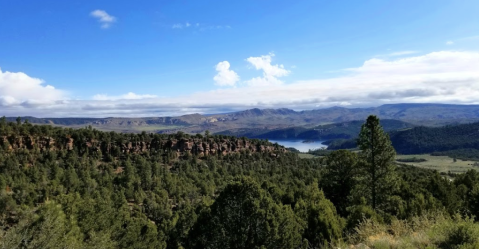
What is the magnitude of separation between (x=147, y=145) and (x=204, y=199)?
72.9 m

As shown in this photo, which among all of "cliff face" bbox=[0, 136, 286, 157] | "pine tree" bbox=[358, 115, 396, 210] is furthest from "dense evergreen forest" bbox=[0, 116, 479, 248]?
"cliff face" bbox=[0, 136, 286, 157]

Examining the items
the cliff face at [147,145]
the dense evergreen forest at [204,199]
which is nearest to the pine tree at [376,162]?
the dense evergreen forest at [204,199]

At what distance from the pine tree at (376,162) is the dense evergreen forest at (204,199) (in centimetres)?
12

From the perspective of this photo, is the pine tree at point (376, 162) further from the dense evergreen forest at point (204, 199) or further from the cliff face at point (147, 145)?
the cliff face at point (147, 145)

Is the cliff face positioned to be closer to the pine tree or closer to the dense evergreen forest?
the dense evergreen forest

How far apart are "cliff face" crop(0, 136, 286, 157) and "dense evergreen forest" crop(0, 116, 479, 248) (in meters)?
0.56

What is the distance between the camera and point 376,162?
33906 mm

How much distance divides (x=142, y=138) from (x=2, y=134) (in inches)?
2089

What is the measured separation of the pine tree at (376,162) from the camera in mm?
33625

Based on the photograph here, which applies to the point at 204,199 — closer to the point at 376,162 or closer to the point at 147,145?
the point at 376,162

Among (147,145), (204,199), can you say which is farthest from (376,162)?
(147,145)

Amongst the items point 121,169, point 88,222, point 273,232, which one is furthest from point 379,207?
point 121,169

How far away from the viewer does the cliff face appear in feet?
341

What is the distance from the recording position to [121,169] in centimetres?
10875
